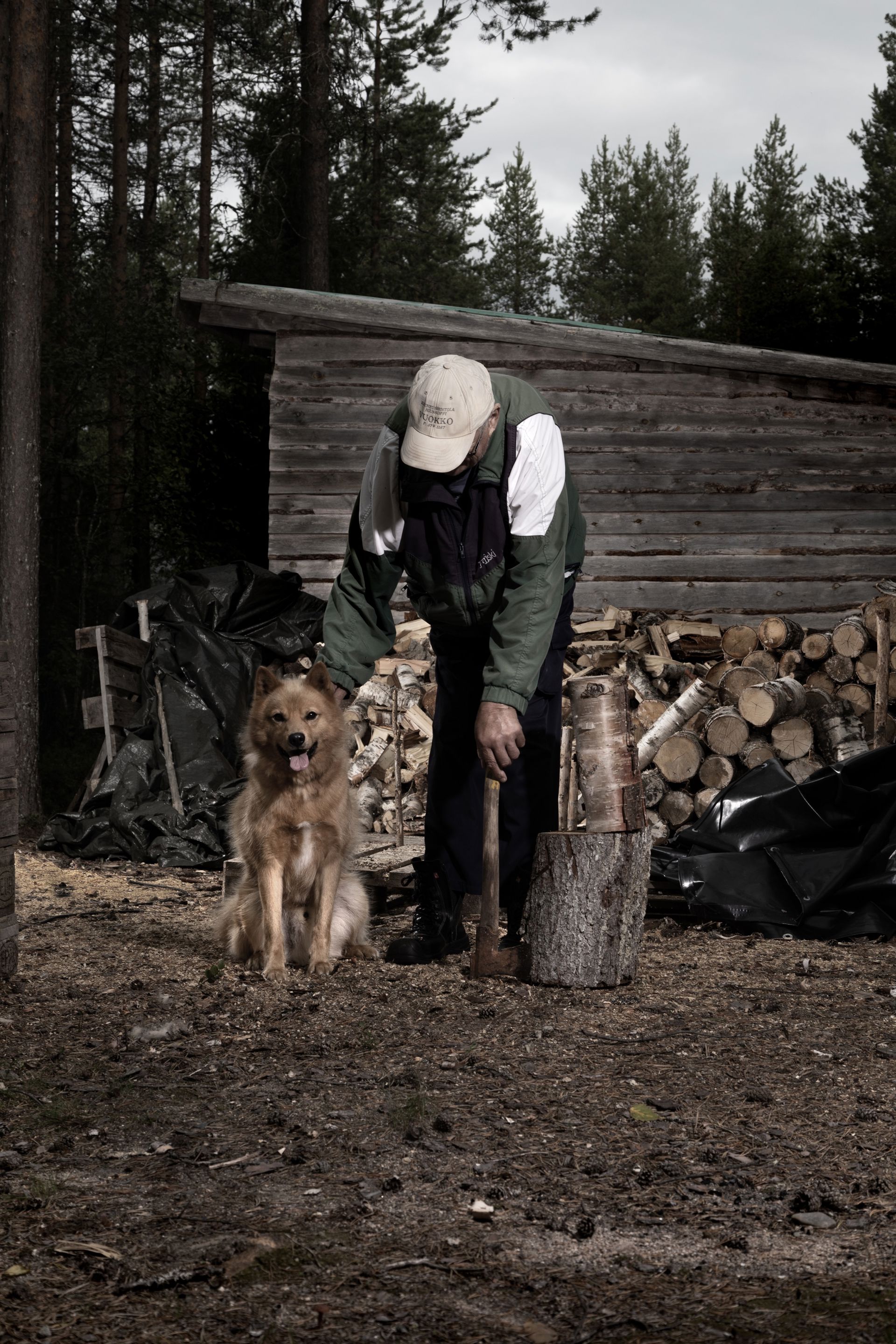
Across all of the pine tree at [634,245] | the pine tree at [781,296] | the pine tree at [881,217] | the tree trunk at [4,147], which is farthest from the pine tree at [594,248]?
the tree trunk at [4,147]

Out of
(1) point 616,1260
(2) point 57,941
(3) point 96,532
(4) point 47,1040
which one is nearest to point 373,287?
(3) point 96,532

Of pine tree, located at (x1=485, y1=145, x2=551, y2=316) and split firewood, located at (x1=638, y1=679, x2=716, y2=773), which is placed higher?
pine tree, located at (x1=485, y1=145, x2=551, y2=316)

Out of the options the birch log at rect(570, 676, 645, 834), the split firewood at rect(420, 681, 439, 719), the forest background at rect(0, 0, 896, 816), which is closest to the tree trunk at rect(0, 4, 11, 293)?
the forest background at rect(0, 0, 896, 816)

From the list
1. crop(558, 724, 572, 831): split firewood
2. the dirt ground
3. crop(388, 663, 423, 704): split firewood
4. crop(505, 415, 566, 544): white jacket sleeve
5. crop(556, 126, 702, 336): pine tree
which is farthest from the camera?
crop(556, 126, 702, 336): pine tree

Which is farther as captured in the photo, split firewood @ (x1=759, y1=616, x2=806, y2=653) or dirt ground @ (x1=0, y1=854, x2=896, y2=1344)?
split firewood @ (x1=759, y1=616, x2=806, y2=653)

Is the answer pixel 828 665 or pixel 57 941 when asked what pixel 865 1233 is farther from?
pixel 828 665

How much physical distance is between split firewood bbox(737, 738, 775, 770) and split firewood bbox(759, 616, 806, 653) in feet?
4.62

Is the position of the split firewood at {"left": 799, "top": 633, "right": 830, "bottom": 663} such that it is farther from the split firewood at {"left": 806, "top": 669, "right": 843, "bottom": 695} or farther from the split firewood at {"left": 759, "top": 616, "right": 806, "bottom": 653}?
the split firewood at {"left": 759, "top": 616, "right": 806, "bottom": 653}

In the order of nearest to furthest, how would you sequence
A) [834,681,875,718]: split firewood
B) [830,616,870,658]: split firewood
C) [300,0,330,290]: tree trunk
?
[834,681,875,718]: split firewood
[830,616,870,658]: split firewood
[300,0,330,290]: tree trunk

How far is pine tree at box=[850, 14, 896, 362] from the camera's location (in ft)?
55.3

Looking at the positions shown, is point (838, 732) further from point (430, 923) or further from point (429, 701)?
point (430, 923)

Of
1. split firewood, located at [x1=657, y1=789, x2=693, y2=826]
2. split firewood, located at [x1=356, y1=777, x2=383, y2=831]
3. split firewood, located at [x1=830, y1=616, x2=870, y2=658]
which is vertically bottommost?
split firewood, located at [x1=356, y1=777, x2=383, y2=831]

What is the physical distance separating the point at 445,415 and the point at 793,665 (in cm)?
562

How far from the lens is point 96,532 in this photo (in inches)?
678
